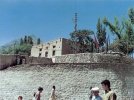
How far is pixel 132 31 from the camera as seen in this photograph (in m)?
42.1

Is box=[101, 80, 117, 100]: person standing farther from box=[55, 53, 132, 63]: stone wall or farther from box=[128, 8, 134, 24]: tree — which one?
box=[128, 8, 134, 24]: tree

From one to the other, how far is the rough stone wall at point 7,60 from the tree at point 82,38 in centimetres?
2195

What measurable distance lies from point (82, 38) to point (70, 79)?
27.6m

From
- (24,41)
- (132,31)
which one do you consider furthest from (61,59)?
(24,41)

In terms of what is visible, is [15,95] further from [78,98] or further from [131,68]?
[131,68]

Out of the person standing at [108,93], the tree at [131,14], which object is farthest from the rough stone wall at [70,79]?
the tree at [131,14]

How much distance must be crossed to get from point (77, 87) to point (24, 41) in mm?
49037

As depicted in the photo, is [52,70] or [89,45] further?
[89,45]

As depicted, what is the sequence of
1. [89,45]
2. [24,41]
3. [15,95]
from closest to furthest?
[15,95], [89,45], [24,41]

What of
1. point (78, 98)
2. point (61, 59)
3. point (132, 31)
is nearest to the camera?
point (78, 98)

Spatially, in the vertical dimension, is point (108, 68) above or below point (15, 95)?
above

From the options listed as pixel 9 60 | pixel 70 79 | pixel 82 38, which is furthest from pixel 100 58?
pixel 82 38

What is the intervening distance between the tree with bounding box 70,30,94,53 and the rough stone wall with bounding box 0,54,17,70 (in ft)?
72.0

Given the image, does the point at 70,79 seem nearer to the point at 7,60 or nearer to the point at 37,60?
the point at 7,60
